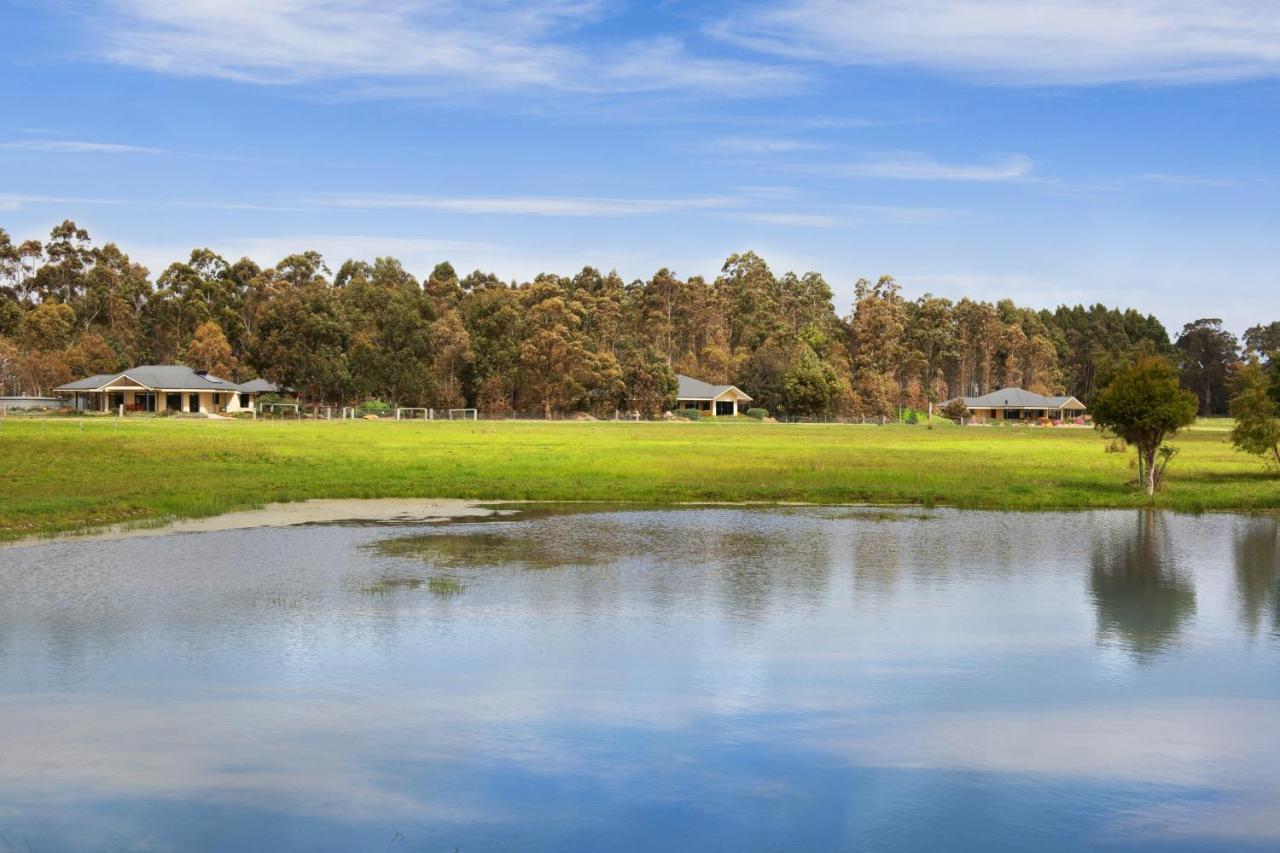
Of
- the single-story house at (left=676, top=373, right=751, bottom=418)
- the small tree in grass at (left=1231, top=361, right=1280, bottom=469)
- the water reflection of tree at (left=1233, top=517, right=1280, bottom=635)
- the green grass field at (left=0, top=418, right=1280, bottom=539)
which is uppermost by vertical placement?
the single-story house at (left=676, top=373, right=751, bottom=418)

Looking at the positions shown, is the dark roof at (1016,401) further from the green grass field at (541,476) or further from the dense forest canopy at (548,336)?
the green grass field at (541,476)

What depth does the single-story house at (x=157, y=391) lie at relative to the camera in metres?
106

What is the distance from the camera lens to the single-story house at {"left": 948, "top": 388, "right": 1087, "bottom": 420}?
13438 centimetres

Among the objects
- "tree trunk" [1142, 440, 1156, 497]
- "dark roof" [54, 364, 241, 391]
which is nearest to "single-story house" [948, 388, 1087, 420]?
"dark roof" [54, 364, 241, 391]

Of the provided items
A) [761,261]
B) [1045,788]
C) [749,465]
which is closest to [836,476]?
[749,465]

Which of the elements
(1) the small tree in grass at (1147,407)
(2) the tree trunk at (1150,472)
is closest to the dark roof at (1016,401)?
(2) the tree trunk at (1150,472)

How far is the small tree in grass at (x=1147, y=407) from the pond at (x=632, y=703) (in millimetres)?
11646

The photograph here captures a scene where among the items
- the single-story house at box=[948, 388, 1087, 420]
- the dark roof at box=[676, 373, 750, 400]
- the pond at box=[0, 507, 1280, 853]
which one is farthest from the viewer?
the single-story house at box=[948, 388, 1087, 420]

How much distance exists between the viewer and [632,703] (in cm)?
1027

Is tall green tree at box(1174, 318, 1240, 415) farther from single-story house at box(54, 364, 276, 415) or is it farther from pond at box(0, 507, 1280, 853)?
pond at box(0, 507, 1280, 853)

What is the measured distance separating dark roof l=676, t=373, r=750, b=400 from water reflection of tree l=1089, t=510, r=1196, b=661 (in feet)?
327

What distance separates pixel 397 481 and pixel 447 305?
114996mm

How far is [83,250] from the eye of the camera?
139m

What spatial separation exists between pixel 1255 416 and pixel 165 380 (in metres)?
95.5
